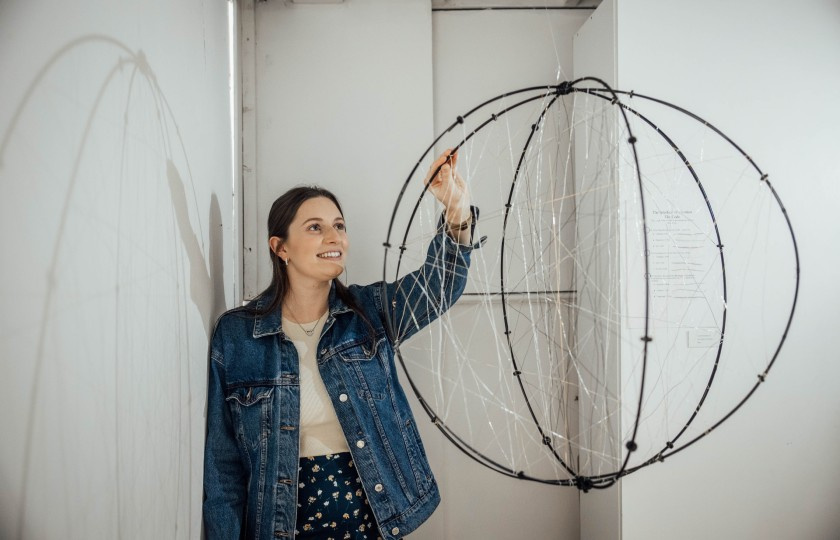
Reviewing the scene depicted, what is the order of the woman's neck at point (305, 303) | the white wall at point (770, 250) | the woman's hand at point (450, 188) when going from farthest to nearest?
the white wall at point (770, 250) → the woman's neck at point (305, 303) → the woman's hand at point (450, 188)

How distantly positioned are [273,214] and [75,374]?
2.76 ft

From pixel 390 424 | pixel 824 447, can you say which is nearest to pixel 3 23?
pixel 390 424

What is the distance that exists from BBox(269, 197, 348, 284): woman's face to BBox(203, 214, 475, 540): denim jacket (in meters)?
0.11

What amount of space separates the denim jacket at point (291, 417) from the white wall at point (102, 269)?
0.06m

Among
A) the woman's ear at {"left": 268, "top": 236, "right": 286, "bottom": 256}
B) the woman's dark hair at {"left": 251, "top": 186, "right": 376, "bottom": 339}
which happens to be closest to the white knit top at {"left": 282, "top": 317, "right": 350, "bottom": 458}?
the woman's dark hair at {"left": 251, "top": 186, "right": 376, "bottom": 339}

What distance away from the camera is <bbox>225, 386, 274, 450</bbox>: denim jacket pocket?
4.19 ft

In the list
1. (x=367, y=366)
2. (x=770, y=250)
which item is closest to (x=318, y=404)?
(x=367, y=366)

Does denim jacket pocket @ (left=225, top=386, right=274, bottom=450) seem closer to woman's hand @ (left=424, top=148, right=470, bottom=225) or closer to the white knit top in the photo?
the white knit top

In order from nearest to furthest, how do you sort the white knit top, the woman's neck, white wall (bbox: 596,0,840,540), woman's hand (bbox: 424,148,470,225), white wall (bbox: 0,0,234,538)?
white wall (bbox: 0,0,234,538)
woman's hand (bbox: 424,148,470,225)
the white knit top
the woman's neck
white wall (bbox: 596,0,840,540)

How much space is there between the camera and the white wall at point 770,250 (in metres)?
1.68

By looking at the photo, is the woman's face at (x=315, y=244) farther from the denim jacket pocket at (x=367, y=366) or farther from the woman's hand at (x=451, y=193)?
the woman's hand at (x=451, y=193)

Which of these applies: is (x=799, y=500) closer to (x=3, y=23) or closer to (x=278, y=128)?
(x=278, y=128)

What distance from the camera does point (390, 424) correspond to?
54.1 inches

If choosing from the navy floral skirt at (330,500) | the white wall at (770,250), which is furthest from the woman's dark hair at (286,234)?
the white wall at (770,250)
